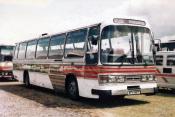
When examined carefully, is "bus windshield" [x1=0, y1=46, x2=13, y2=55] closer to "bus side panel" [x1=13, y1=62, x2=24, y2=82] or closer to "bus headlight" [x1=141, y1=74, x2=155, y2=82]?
"bus side panel" [x1=13, y1=62, x2=24, y2=82]

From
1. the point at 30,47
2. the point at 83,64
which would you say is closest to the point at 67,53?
the point at 83,64

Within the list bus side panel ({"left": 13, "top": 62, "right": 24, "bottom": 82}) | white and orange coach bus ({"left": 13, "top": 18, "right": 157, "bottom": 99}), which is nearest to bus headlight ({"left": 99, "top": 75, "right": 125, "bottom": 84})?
white and orange coach bus ({"left": 13, "top": 18, "right": 157, "bottom": 99})

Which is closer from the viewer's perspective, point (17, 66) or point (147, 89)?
point (147, 89)

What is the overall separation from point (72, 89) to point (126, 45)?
3199 millimetres

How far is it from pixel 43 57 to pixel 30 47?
286 cm

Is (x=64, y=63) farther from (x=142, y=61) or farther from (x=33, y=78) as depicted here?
(x=33, y=78)

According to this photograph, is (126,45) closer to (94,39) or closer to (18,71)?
(94,39)

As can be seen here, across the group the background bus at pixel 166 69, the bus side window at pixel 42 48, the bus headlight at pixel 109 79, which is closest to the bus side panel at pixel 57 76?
the bus side window at pixel 42 48

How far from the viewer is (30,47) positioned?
20625 mm

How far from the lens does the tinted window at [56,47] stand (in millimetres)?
15875

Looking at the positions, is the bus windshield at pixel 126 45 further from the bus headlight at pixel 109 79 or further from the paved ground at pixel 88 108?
the paved ground at pixel 88 108

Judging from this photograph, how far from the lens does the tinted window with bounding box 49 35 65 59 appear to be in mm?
15875

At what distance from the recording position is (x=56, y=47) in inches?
646

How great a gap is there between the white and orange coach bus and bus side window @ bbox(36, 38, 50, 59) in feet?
7.29
